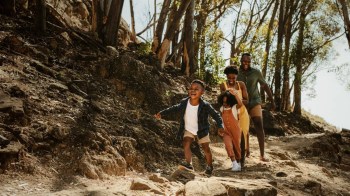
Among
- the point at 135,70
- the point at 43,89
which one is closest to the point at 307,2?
the point at 135,70

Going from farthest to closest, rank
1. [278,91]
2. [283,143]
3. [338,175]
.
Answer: [278,91] < [283,143] < [338,175]

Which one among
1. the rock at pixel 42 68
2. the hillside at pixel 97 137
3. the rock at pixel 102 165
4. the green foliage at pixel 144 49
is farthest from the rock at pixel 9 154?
the green foliage at pixel 144 49

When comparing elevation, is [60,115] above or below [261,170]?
above

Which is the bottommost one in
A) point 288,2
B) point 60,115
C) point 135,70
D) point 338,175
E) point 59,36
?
point 338,175

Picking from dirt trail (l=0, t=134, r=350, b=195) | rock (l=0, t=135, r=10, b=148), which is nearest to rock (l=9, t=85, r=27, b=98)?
rock (l=0, t=135, r=10, b=148)

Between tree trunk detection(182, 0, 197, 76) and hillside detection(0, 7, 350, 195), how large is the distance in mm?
3550

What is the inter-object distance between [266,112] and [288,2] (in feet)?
23.5

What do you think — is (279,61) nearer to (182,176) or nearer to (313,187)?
(313,187)

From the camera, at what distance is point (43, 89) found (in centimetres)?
585

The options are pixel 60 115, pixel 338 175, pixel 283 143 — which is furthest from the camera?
pixel 283 143

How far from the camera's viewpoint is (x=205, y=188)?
3.86 m

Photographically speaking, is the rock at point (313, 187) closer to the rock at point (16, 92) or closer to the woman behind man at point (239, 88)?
the woman behind man at point (239, 88)

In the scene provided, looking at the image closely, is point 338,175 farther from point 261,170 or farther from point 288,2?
point 288,2

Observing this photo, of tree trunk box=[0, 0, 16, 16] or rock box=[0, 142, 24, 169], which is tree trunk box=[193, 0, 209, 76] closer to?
tree trunk box=[0, 0, 16, 16]
